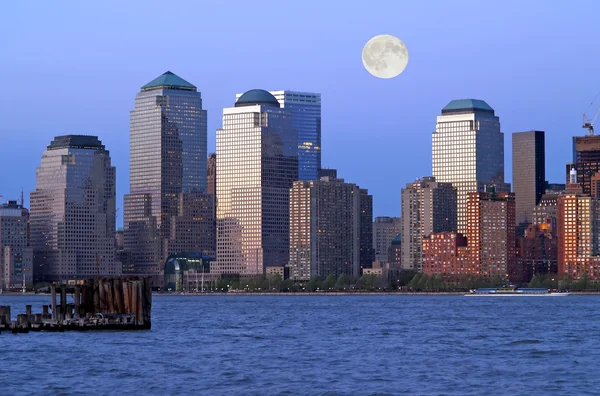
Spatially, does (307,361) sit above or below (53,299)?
below

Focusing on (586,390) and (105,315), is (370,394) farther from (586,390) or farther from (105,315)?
(105,315)

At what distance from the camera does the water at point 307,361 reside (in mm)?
71062

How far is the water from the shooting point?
233 ft

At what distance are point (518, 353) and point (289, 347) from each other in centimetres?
1621

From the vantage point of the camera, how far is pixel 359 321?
14612cm

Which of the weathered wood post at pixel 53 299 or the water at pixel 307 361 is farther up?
the weathered wood post at pixel 53 299

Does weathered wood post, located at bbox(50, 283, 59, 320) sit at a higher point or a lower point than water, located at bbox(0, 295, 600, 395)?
higher

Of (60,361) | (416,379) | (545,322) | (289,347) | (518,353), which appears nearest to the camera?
(416,379)

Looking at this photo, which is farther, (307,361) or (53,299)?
(53,299)

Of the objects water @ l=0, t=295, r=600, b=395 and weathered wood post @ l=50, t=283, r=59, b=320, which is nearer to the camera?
water @ l=0, t=295, r=600, b=395

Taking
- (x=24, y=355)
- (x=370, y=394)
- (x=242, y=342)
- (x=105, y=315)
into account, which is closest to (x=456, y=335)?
(x=242, y=342)

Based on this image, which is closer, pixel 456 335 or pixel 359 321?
pixel 456 335

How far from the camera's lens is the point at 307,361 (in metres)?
85.3

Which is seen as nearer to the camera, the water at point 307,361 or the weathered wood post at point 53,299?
the water at point 307,361
